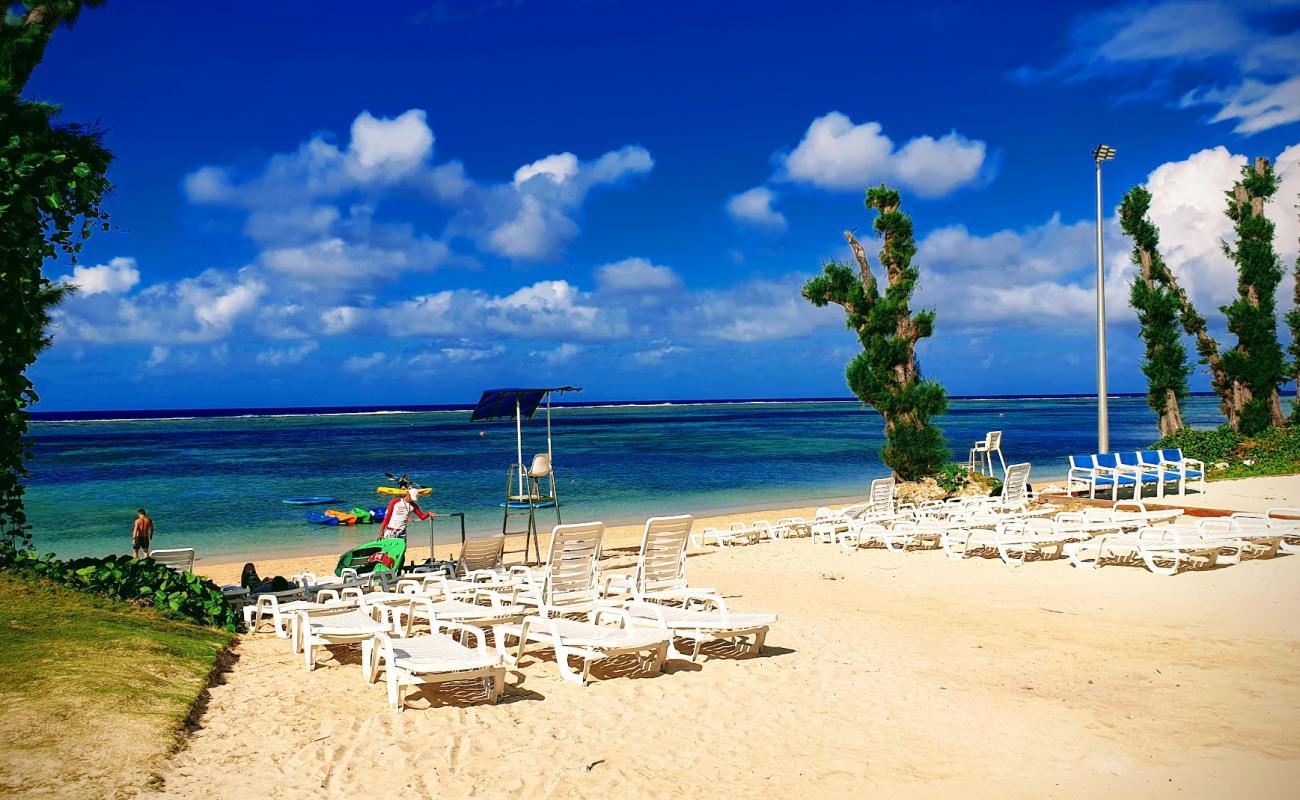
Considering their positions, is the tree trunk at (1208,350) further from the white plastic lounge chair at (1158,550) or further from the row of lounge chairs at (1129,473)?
the white plastic lounge chair at (1158,550)

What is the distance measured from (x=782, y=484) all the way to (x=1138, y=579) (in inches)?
865

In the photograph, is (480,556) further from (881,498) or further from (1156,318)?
(1156,318)

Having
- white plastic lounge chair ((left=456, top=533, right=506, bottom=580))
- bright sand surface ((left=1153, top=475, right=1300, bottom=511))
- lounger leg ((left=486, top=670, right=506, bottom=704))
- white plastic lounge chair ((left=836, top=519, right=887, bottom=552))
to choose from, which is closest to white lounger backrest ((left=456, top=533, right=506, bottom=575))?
white plastic lounge chair ((left=456, top=533, right=506, bottom=580))

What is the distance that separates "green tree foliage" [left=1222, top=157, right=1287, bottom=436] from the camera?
2164 cm

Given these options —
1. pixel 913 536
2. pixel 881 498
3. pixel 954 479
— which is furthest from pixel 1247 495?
pixel 913 536

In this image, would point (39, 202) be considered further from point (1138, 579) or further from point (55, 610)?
point (1138, 579)

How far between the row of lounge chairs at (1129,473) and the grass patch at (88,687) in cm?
1355

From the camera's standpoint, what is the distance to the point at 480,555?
1012cm

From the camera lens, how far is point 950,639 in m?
6.96

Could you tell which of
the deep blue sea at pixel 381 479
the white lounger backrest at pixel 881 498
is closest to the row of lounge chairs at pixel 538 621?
the white lounger backrest at pixel 881 498

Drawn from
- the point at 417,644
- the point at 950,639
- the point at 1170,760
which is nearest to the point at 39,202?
the point at 417,644

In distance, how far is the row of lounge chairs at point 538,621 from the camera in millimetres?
5449

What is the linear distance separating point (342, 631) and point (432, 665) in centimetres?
135

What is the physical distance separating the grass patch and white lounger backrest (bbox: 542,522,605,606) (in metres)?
2.36
